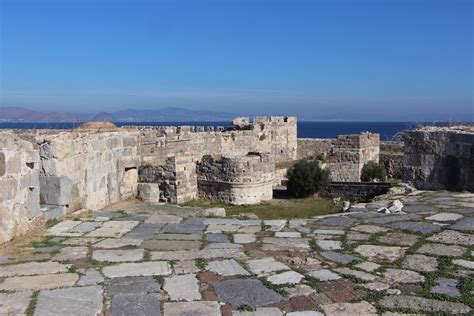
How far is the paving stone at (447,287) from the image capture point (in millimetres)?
3564

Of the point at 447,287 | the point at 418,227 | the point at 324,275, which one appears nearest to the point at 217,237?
the point at 324,275

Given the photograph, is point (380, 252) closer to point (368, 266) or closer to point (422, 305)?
point (368, 266)

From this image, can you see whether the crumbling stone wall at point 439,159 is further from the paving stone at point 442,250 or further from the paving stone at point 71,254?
the paving stone at point 71,254

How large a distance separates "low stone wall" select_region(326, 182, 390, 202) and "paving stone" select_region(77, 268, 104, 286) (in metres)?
10.7

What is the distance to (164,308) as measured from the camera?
132 inches

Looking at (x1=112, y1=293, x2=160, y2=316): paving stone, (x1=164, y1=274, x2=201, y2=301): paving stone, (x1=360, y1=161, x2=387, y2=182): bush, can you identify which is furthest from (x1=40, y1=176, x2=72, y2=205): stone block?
(x1=360, y1=161, x2=387, y2=182): bush

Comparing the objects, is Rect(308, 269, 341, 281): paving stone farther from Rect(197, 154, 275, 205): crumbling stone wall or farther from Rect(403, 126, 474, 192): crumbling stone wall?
Rect(197, 154, 275, 205): crumbling stone wall

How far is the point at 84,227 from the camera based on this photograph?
610 cm

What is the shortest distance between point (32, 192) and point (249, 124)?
72.1 feet

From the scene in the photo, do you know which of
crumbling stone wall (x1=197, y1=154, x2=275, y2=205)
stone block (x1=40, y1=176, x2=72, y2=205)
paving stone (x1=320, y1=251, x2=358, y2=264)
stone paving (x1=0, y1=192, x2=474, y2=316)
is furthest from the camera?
crumbling stone wall (x1=197, y1=154, x2=275, y2=205)

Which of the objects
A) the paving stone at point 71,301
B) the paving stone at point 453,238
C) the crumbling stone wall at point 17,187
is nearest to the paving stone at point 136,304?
the paving stone at point 71,301

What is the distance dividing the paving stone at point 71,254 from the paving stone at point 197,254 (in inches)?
25.8

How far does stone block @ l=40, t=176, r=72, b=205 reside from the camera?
6883mm

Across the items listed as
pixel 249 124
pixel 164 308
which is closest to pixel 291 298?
pixel 164 308
